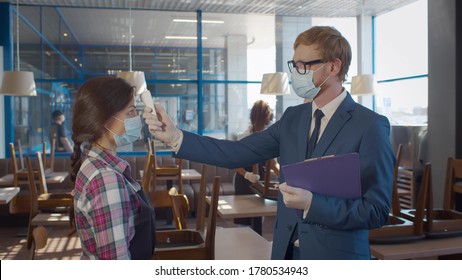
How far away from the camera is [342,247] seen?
1.45 m

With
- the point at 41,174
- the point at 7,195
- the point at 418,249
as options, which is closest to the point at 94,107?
the point at 418,249

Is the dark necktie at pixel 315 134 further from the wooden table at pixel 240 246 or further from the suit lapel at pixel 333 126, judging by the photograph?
the wooden table at pixel 240 246

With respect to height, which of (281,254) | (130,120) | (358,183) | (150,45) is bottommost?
(281,254)

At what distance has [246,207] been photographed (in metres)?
3.24

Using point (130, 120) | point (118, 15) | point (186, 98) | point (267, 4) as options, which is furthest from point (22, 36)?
point (130, 120)

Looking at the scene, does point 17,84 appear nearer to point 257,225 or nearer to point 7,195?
point 7,195

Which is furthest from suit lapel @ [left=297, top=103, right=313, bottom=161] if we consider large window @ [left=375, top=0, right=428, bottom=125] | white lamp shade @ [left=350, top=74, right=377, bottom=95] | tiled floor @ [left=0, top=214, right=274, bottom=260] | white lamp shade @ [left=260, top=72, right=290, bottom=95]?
large window @ [left=375, top=0, right=428, bottom=125]

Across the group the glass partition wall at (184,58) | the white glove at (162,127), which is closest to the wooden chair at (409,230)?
the white glove at (162,127)

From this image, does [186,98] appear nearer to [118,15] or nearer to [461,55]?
[118,15]

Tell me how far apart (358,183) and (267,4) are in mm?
7062

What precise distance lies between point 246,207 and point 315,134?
175 cm

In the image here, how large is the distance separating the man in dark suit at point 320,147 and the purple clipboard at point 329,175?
→ 0.02 meters

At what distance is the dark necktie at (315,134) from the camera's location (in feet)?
5.10

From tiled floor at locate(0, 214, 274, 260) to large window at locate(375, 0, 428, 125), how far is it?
312 centimetres
